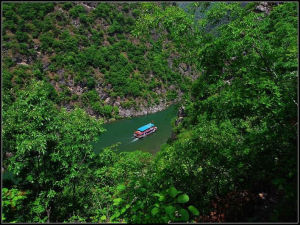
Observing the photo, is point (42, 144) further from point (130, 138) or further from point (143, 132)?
point (130, 138)

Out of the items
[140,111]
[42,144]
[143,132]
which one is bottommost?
[140,111]

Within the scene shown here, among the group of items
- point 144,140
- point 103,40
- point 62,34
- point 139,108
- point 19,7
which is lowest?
point 139,108

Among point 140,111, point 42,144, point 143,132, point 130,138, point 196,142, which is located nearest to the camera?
point 196,142

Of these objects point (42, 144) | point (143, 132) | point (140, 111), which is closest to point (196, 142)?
point (42, 144)

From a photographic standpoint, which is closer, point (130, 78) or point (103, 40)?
point (130, 78)

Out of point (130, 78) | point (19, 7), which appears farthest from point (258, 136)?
point (19, 7)

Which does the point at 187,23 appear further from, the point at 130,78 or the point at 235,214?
the point at 130,78

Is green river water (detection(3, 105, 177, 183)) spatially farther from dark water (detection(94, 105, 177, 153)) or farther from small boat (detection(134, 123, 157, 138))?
small boat (detection(134, 123, 157, 138))

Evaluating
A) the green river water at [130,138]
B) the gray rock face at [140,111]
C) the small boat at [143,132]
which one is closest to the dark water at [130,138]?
the green river water at [130,138]

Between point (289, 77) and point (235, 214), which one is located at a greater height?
point (289, 77)

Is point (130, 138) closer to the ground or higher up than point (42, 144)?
closer to the ground

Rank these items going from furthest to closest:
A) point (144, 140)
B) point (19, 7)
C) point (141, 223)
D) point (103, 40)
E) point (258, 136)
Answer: point (103, 40) → point (19, 7) → point (144, 140) → point (258, 136) → point (141, 223)
